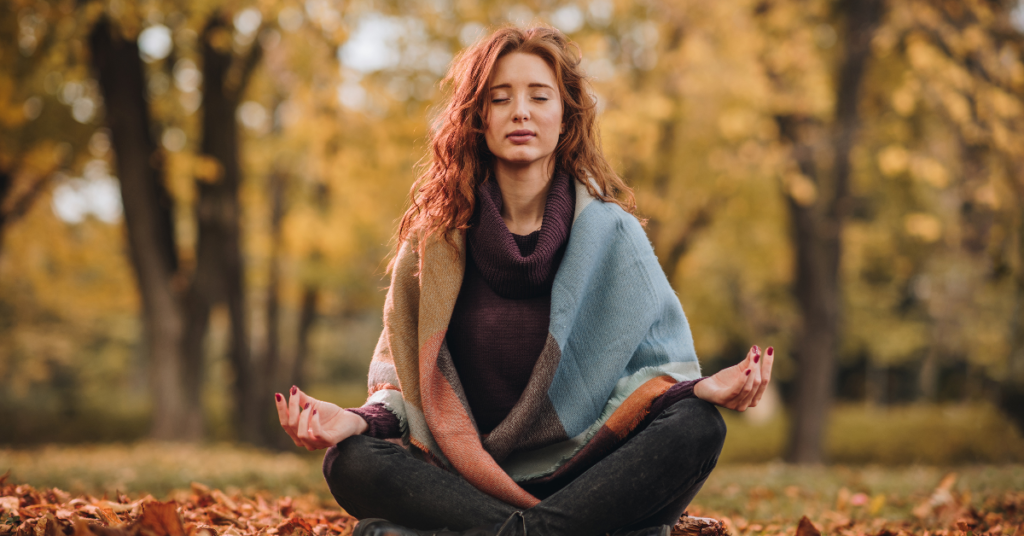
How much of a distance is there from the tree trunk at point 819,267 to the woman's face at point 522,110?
7810mm

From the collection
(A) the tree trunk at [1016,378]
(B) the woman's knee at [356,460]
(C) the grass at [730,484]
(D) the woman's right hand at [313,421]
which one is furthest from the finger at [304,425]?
(A) the tree trunk at [1016,378]

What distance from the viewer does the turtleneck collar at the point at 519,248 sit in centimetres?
252

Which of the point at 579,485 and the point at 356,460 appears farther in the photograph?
the point at 356,460

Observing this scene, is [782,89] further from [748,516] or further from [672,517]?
[672,517]

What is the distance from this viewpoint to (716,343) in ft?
65.0

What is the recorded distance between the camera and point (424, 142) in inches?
267

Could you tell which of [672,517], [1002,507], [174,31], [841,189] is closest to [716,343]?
[841,189]

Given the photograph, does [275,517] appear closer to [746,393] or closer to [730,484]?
[746,393]

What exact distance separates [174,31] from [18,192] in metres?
4.42

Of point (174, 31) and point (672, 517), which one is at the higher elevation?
point (174, 31)

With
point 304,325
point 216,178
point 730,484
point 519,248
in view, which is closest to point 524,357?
point 519,248

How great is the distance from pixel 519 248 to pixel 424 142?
430 cm

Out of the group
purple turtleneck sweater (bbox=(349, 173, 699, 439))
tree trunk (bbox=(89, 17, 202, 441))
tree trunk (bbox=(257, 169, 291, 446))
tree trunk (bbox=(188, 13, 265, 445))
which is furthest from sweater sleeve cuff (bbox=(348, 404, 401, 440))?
tree trunk (bbox=(257, 169, 291, 446))

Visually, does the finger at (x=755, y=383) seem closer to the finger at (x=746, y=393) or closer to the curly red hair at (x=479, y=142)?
the finger at (x=746, y=393)
